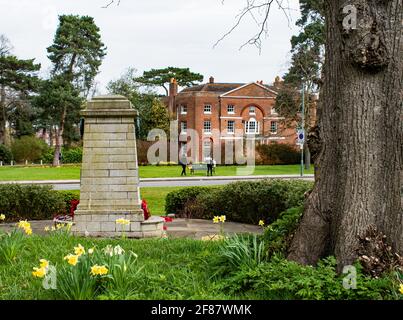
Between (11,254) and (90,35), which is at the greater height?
(90,35)

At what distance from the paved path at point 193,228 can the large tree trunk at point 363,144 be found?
6916 mm

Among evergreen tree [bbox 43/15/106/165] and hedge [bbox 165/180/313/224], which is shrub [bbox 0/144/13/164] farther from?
hedge [bbox 165/180/313/224]

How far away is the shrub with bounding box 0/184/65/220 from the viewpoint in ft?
50.4

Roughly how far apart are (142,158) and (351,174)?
164 ft

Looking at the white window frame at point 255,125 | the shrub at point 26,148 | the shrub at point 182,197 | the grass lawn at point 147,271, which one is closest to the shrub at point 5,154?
the shrub at point 26,148

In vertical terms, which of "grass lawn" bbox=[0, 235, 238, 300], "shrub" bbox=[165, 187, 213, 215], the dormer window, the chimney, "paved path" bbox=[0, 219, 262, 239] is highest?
the chimney

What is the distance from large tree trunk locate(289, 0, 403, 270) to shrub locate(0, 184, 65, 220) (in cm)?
1201

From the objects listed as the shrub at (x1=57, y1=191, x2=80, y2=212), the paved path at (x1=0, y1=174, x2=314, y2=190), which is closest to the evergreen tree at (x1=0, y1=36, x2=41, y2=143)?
the paved path at (x1=0, y1=174, x2=314, y2=190)

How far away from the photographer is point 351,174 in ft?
16.0

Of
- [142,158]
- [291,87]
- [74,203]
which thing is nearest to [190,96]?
[142,158]

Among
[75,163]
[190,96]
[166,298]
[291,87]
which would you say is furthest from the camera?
[190,96]

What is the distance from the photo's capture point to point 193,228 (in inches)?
525

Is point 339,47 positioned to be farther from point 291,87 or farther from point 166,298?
point 291,87

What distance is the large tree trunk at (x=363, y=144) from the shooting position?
4801 millimetres
